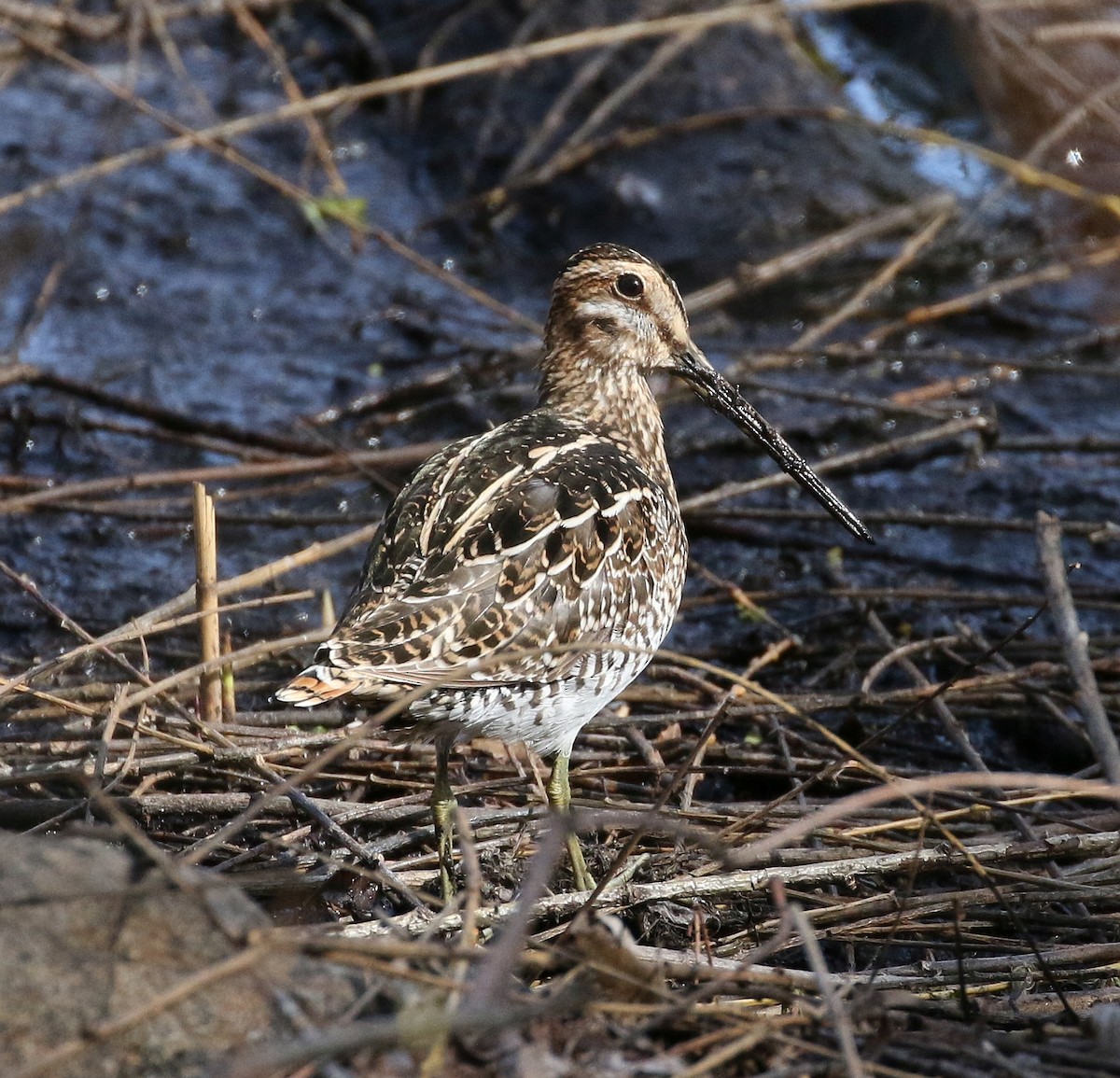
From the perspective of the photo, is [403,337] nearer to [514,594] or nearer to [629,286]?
[629,286]

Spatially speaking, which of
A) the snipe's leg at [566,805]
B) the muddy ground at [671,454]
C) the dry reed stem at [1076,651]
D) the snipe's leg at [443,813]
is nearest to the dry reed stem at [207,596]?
the muddy ground at [671,454]

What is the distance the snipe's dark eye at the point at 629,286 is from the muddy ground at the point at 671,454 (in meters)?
0.98

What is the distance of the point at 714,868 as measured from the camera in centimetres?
381

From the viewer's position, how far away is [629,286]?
15.3 feet

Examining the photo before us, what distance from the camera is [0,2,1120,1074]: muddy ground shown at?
10.7 feet

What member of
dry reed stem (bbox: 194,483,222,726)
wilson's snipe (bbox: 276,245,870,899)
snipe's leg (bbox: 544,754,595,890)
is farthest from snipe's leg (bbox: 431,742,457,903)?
dry reed stem (bbox: 194,483,222,726)

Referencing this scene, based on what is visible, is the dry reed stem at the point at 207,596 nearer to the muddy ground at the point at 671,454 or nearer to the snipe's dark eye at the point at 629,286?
the muddy ground at the point at 671,454

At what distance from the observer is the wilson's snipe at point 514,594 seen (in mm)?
3510

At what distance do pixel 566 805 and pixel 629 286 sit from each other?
5.09ft

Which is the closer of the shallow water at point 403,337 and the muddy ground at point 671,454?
the muddy ground at point 671,454

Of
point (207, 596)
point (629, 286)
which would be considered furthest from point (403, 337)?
point (207, 596)

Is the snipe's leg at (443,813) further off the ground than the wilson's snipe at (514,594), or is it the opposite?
the wilson's snipe at (514,594)

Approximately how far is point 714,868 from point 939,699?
111 centimetres

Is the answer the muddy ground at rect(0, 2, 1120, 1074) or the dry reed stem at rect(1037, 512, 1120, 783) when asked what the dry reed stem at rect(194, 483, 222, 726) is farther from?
the dry reed stem at rect(1037, 512, 1120, 783)
